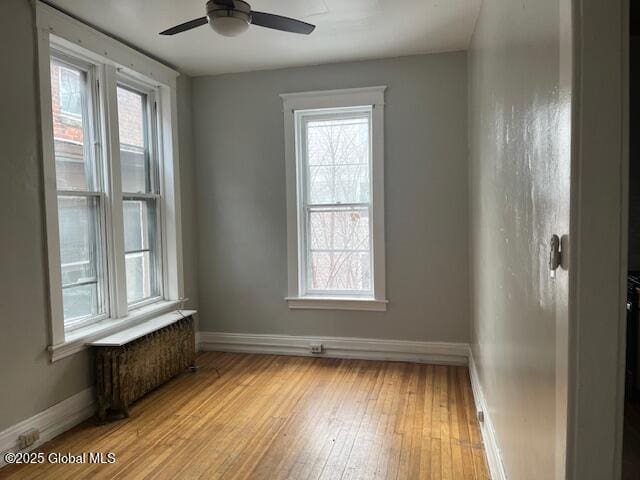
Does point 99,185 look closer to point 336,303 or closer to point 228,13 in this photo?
point 228,13

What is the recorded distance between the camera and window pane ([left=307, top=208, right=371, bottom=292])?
437 centimetres

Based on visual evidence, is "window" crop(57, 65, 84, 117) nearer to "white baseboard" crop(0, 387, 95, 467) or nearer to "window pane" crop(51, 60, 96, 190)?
"window pane" crop(51, 60, 96, 190)

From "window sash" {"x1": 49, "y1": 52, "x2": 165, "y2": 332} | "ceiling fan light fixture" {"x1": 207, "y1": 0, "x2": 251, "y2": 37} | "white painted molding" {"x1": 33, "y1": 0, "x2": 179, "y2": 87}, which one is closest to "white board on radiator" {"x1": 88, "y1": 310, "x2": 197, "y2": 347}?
"window sash" {"x1": 49, "y1": 52, "x2": 165, "y2": 332}

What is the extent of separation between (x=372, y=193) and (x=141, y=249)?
2.11 meters

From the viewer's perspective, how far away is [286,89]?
172 inches

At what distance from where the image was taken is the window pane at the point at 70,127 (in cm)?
312

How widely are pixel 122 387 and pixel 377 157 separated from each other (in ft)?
9.08

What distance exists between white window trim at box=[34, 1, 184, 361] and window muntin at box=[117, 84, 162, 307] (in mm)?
83

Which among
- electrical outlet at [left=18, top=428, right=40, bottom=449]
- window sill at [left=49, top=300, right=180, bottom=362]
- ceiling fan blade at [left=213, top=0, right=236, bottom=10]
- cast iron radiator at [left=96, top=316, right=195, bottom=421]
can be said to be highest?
ceiling fan blade at [left=213, top=0, right=236, bottom=10]

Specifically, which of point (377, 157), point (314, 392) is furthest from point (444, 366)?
point (377, 157)

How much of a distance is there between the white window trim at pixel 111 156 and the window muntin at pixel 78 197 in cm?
8

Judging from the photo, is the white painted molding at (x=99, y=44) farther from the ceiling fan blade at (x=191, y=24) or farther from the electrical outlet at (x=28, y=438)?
the electrical outlet at (x=28, y=438)

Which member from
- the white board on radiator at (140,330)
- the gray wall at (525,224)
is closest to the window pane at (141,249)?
the white board on radiator at (140,330)

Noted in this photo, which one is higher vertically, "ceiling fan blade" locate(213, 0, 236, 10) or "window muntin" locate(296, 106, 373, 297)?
"ceiling fan blade" locate(213, 0, 236, 10)
